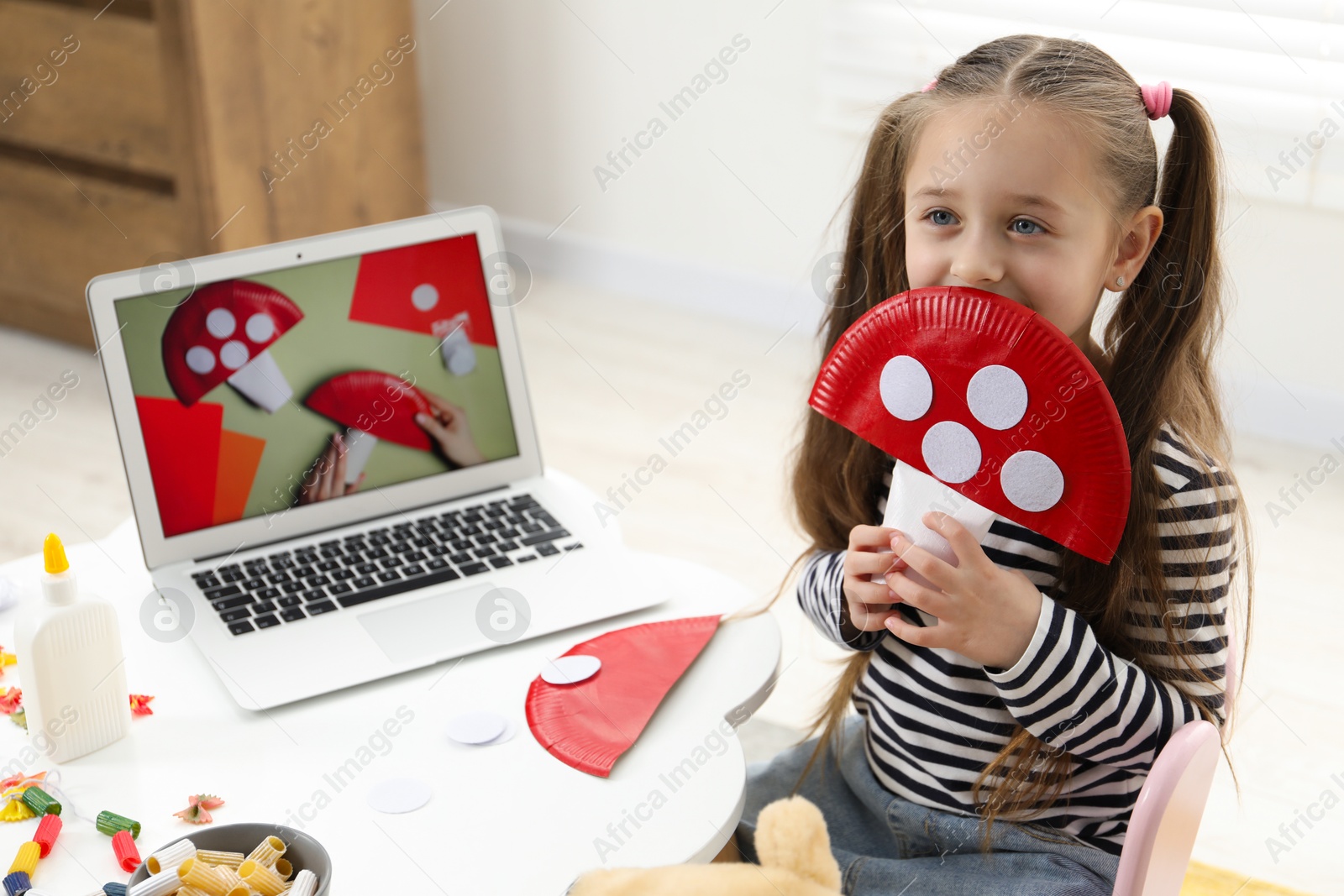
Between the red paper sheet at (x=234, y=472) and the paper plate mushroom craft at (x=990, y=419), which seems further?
the red paper sheet at (x=234, y=472)

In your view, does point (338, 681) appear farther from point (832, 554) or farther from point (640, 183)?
point (640, 183)

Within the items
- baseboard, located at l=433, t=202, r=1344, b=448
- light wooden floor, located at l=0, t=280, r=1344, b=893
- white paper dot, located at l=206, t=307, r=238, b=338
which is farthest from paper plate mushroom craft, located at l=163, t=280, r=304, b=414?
baseboard, located at l=433, t=202, r=1344, b=448

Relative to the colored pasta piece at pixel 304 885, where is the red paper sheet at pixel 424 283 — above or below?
above

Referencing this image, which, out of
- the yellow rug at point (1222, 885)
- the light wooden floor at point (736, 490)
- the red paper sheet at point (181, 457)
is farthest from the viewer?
the light wooden floor at point (736, 490)

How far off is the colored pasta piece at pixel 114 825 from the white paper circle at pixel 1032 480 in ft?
2.02

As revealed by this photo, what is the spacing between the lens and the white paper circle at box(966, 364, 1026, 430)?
34.4 inches

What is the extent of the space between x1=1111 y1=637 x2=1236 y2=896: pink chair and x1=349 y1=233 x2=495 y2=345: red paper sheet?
0.72 meters

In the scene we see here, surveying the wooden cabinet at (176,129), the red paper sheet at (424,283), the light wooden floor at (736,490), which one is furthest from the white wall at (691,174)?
the red paper sheet at (424,283)

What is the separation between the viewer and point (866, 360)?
36.5 inches

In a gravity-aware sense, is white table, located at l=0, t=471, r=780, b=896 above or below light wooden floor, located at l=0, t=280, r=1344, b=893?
above

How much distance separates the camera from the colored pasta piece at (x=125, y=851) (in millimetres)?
819

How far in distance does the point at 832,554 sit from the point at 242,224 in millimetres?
2030

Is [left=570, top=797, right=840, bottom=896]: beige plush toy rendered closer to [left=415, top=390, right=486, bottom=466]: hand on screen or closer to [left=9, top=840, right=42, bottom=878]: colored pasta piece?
[left=9, top=840, right=42, bottom=878]: colored pasta piece

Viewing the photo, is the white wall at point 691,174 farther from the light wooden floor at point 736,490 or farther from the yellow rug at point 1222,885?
the yellow rug at point 1222,885
